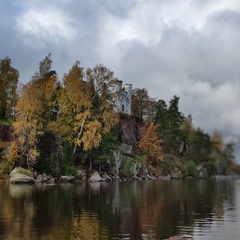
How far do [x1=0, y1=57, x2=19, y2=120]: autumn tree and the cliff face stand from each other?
3069cm

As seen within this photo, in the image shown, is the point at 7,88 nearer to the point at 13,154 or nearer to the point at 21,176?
the point at 13,154

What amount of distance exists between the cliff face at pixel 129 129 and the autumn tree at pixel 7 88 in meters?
30.7

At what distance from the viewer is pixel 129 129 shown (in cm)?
9119

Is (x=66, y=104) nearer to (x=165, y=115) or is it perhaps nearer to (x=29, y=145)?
(x=29, y=145)

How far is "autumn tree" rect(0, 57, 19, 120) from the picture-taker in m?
64.6

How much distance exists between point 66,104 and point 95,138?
27.8 feet

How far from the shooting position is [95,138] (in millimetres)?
57438

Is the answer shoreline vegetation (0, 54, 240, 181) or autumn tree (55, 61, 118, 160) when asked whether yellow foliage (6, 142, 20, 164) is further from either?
autumn tree (55, 61, 118, 160)

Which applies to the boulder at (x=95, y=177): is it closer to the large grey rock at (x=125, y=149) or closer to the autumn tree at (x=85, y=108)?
the autumn tree at (x=85, y=108)

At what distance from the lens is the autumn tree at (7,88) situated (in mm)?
64625

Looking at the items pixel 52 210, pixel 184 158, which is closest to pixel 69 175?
pixel 52 210

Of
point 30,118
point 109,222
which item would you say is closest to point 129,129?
point 30,118

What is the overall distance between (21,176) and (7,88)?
26.1m

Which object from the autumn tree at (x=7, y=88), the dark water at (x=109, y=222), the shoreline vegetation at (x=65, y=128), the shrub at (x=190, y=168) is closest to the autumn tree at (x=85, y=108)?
the shoreline vegetation at (x=65, y=128)
